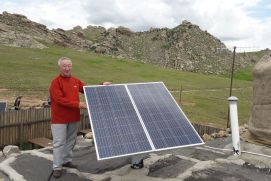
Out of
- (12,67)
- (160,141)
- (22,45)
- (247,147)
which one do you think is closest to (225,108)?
(247,147)

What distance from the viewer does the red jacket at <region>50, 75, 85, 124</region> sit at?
8.16m

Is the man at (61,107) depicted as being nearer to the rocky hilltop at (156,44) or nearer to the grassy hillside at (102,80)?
the grassy hillside at (102,80)

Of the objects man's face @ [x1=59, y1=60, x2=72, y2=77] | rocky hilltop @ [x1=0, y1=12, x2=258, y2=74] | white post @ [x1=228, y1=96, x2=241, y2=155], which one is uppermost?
rocky hilltop @ [x1=0, y1=12, x2=258, y2=74]

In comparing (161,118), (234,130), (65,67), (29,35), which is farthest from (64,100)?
(29,35)

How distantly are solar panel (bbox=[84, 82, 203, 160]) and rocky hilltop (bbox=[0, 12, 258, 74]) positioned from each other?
65541mm

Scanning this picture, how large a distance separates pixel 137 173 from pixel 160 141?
117 centimetres

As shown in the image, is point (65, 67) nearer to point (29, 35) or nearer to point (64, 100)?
point (64, 100)

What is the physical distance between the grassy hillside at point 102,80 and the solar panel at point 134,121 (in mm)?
11889

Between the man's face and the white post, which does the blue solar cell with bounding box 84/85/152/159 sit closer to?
the man's face

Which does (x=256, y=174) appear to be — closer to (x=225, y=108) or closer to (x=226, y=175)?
(x=226, y=175)

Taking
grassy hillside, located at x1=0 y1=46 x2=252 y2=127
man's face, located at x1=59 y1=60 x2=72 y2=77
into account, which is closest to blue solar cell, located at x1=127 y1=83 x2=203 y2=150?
man's face, located at x1=59 y1=60 x2=72 y2=77

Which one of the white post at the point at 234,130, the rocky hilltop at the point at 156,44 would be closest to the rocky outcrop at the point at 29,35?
the rocky hilltop at the point at 156,44

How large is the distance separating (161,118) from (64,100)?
220 centimetres

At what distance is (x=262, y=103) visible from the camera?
1128 centimetres
